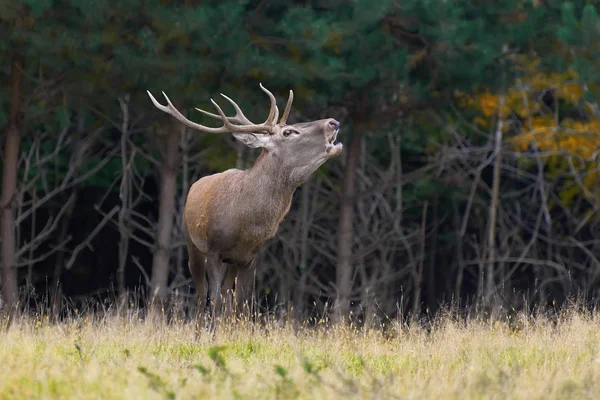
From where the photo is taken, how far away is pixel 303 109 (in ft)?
56.9

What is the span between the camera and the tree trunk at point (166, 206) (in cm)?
1644

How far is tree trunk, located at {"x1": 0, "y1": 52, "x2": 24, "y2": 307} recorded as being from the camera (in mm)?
15242

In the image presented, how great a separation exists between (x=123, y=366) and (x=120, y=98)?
10488mm

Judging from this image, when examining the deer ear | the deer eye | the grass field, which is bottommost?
the grass field

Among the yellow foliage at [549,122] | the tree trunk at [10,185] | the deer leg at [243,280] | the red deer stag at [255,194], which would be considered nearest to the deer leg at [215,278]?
the red deer stag at [255,194]

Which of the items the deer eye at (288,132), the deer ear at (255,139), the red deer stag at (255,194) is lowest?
the red deer stag at (255,194)

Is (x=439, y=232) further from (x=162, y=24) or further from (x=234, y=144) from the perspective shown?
(x=162, y=24)

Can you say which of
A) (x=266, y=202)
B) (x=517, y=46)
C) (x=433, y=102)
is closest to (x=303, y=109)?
(x=433, y=102)

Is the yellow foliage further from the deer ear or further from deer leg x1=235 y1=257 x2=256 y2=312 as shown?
deer leg x1=235 y1=257 x2=256 y2=312

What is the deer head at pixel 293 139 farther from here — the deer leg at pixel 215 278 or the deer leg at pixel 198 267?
the deer leg at pixel 198 267

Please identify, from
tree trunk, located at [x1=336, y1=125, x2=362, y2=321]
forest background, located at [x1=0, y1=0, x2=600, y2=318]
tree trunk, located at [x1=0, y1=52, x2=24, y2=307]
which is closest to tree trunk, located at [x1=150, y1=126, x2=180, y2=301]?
forest background, located at [x1=0, y1=0, x2=600, y2=318]

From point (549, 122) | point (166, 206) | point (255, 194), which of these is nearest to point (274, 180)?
point (255, 194)

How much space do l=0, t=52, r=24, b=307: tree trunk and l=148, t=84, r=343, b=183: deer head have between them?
538cm

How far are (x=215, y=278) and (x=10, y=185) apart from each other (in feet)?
20.4
